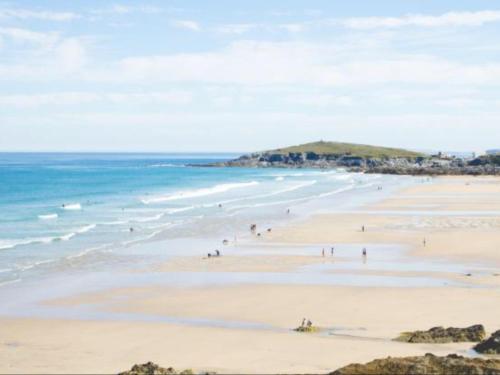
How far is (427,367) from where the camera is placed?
16.4m

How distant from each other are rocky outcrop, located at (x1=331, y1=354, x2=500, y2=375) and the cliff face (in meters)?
124

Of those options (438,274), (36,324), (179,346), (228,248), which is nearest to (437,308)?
(438,274)

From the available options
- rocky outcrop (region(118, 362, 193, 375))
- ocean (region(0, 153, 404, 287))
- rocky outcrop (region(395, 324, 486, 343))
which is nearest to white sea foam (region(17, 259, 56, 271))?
ocean (region(0, 153, 404, 287))

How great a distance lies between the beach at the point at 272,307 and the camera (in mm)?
20641

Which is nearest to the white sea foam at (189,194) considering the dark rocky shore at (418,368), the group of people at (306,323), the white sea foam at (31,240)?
the white sea foam at (31,240)

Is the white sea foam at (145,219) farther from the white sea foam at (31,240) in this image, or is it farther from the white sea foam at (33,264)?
the white sea foam at (33,264)

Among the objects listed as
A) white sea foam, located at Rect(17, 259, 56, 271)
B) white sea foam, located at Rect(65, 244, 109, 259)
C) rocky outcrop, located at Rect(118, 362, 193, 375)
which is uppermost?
rocky outcrop, located at Rect(118, 362, 193, 375)

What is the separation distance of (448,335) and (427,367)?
212 inches

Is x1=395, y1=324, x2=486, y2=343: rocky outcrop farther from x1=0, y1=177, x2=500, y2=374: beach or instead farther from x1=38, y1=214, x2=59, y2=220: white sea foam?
x1=38, y1=214, x2=59, y2=220: white sea foam

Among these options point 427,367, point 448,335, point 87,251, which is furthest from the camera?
point 87,251

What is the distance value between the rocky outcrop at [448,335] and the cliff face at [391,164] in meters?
119

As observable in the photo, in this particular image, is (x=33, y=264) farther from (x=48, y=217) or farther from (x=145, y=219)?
(x=48, y=217)

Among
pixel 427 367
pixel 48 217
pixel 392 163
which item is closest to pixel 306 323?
pixel 427 367

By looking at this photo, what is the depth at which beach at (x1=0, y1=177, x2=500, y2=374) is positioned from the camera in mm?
20641
